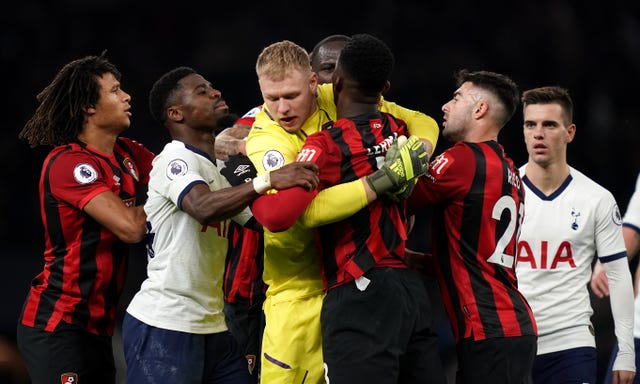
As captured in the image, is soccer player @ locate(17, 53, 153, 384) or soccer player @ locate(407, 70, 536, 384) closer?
soccer player @ locate(407, 70, 536, 384)

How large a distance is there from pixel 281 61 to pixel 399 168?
875 millimetres

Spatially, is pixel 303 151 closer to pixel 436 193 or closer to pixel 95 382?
pixel 436 193

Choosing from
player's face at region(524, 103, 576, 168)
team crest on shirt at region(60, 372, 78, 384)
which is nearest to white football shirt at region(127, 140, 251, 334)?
team crest on shirt at region(60, 372, 78, 384)

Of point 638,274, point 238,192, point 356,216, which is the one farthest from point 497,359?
point 638,274

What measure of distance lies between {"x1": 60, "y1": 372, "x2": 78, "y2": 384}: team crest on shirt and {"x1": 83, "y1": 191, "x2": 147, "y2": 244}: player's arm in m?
0.84

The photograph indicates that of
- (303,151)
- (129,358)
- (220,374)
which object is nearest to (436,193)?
(303,151)

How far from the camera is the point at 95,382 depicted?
577cm

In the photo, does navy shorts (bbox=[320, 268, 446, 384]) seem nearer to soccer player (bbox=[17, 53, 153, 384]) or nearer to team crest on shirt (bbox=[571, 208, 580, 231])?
soccer player (bbox=[17, 53, 153, 384])

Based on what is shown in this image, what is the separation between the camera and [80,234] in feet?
18.8

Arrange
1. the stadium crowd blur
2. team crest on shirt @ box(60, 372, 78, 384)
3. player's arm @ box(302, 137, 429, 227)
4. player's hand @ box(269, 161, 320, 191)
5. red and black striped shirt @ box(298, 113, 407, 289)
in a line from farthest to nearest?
the stadium crowd blur
team crest on shirt @ box(60, 372, 78, 384)
red and black striped shirt @ box(298, 113, 407, 289)
player's arm @ box(302, 137, 429, 227)
player's hand @ box(269, 161, 320, 191)

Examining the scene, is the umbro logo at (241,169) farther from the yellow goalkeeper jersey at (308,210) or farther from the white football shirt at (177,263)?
the yellow goalkeeper jersey at (308,210)

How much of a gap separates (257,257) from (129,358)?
1579 mm

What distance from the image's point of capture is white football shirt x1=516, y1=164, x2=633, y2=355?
6.45 metres

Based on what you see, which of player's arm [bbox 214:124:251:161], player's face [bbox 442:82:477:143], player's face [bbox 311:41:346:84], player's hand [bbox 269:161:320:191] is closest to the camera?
player's hand [bbox 269:161:320:191]
